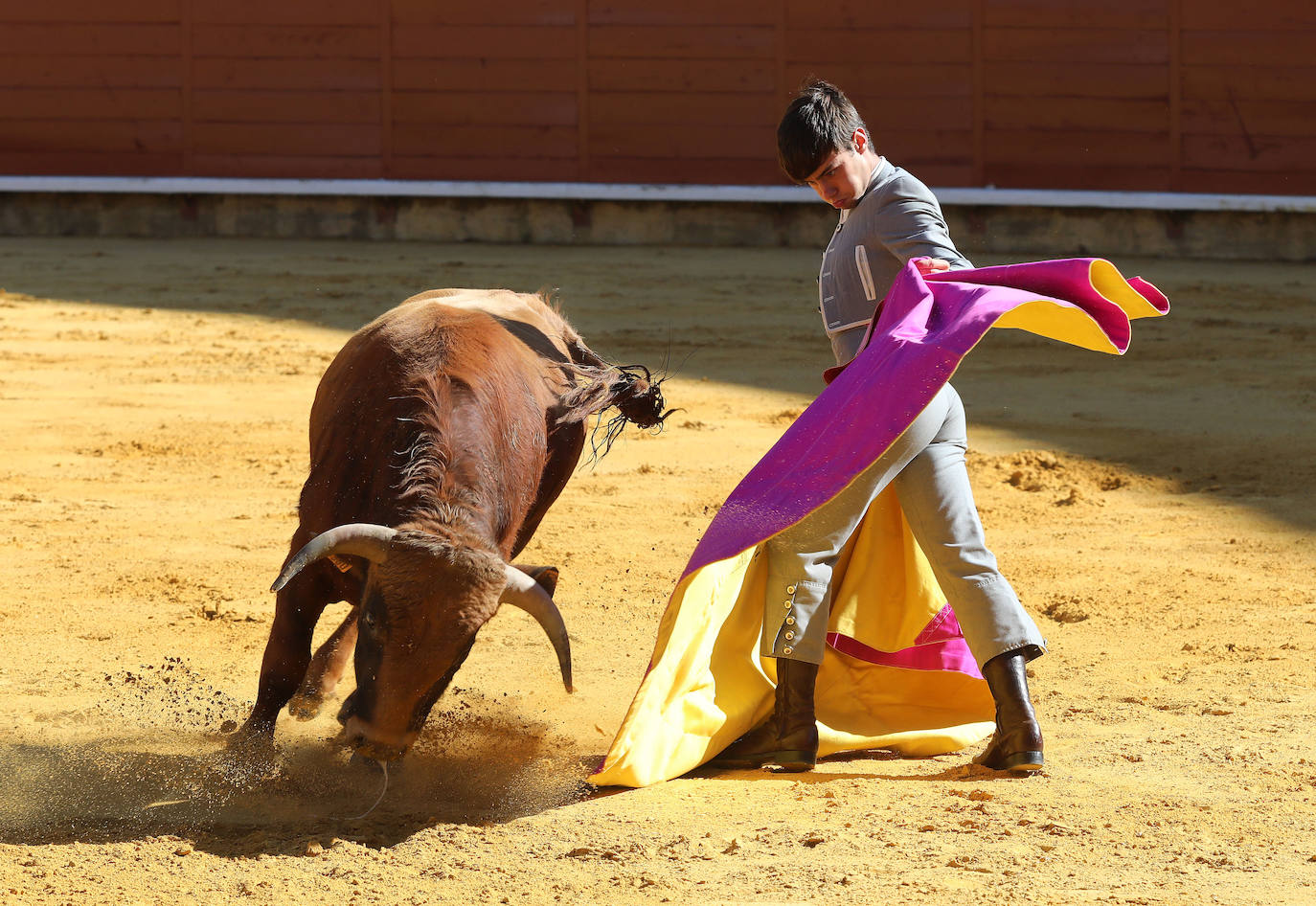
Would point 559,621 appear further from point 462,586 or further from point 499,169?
point 499,169

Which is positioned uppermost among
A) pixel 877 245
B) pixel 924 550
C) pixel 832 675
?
pixel 877 245

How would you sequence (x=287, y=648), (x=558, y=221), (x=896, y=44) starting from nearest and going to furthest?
(x=287, y=648) < (x=896, y=44) < (x=558, y=221)

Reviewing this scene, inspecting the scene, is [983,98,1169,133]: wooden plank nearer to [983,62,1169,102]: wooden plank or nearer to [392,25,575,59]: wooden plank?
[983,62,1169,102]: wooden plank

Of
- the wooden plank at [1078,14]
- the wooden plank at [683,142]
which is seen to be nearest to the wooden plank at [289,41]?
the wooden plank at [683,142]

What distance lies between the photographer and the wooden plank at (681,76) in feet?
33.2

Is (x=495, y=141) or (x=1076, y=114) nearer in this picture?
(x=1076, y=114)

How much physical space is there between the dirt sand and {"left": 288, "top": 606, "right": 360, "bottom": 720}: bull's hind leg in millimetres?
77

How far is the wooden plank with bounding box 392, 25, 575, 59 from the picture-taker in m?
10.3

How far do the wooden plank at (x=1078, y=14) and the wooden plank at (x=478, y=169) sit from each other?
2969 millimetres

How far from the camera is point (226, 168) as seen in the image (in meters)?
10.5

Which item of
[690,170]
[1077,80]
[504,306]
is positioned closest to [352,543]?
[504,306]

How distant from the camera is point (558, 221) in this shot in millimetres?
10258

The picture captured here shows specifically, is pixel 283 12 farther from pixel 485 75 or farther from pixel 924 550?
pixel 924 550

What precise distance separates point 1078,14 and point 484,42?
154 inches
